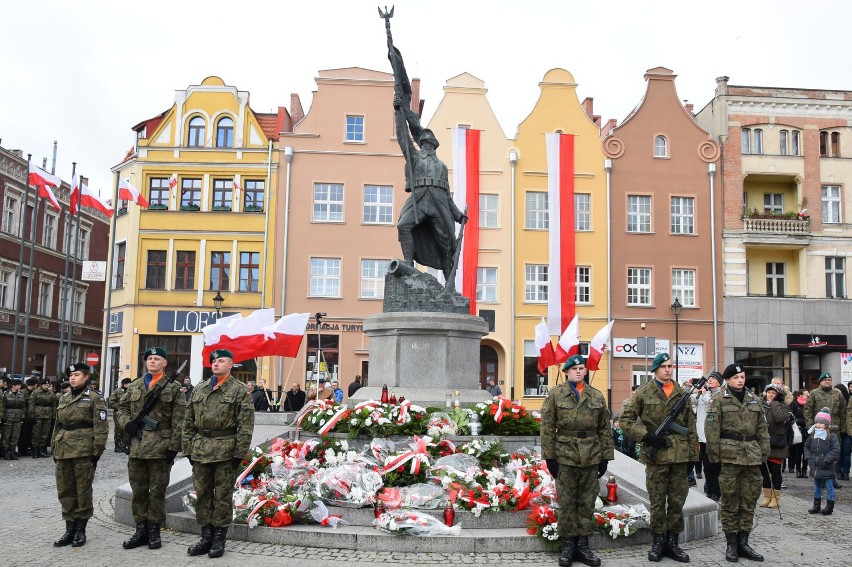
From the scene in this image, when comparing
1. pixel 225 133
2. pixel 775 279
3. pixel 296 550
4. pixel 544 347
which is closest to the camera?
pixel 296 550

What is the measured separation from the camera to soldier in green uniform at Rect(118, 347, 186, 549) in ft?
26.5

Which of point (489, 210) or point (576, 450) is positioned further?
point (489, 210)

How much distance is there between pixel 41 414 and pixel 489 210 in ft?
66.0

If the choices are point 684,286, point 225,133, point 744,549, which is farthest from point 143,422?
point 684,286

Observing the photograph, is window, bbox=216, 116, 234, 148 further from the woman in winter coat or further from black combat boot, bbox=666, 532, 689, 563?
black combat boot, bbox=666, 532, 689, 563

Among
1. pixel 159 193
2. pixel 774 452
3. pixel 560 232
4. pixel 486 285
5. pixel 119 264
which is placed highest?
pixel 159 193

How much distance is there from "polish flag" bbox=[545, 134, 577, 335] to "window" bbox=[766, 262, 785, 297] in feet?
29.6

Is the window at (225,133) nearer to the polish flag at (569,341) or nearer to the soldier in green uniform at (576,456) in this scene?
the polish flag at (569,341)

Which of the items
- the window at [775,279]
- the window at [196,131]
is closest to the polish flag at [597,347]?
the window at [775,279]

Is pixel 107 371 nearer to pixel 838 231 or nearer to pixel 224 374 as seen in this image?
pixel 224 374

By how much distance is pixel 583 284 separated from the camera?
3338 cm

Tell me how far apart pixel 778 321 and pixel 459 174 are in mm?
14892

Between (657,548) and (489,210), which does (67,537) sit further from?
(489,210)

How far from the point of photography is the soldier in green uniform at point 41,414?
17.8 metres
